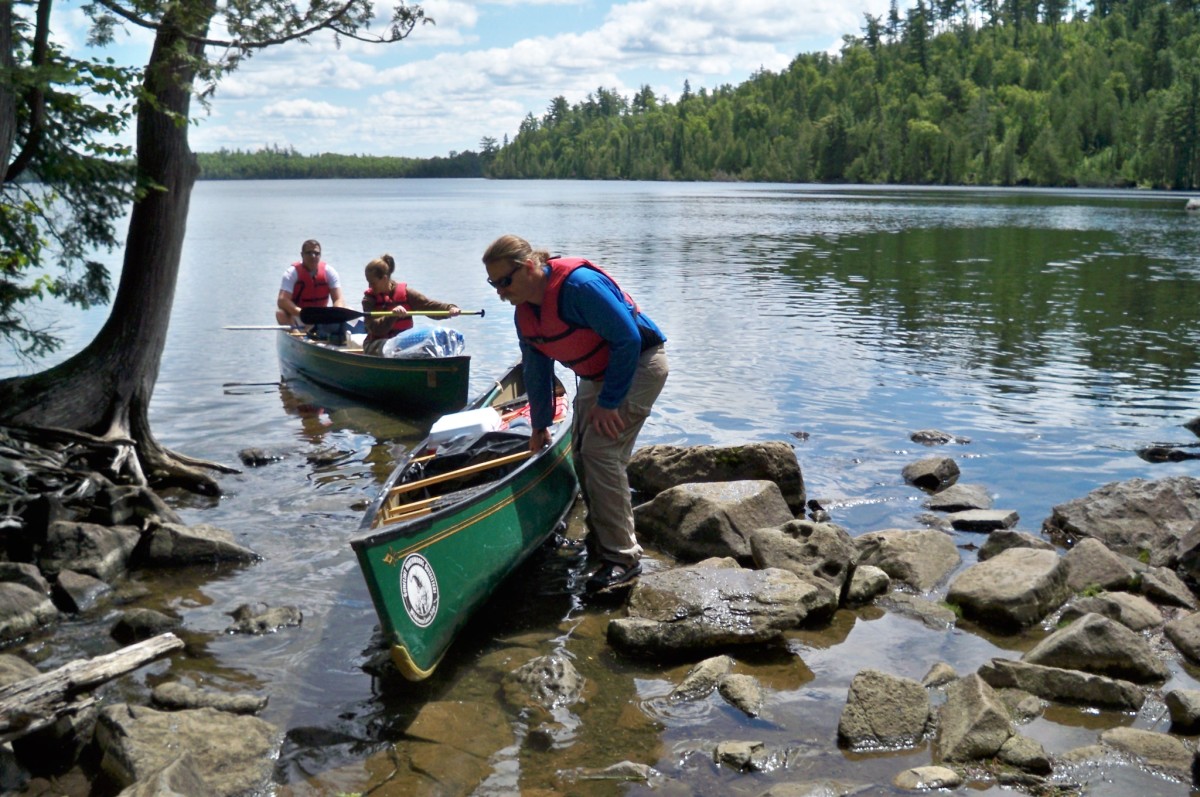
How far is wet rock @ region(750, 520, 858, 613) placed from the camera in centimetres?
745

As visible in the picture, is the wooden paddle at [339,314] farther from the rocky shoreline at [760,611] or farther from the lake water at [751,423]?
the rocky shoreline at [760,611]

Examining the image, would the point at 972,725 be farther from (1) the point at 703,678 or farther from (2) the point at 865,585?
(2) the point at 865,585

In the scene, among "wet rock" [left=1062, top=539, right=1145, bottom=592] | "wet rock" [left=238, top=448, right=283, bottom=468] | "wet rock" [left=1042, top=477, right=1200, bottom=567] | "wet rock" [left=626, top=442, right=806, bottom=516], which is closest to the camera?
"wet rock" [left=1062, top=539, right=1145, bottom=592]

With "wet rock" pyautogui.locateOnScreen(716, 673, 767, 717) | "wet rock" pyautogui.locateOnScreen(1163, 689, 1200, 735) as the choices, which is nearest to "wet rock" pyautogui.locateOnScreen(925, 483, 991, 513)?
"wet rock" pyautogui.locateOnScreen(1163, 689, 1200, 735)

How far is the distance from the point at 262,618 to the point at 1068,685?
15.7 feet

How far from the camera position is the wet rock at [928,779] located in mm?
4973

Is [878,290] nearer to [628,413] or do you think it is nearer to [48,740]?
[628,413]

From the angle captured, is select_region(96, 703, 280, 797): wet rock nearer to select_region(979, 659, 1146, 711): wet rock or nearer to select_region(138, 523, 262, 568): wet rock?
select_region(138, 523, 262, 568): wet rock

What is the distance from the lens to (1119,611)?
6781mm

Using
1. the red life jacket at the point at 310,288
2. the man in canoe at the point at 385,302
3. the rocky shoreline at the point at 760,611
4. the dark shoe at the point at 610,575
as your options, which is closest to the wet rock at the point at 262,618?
the rocky shoreline at the point at 760,611

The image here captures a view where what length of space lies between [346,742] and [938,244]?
1580 inches

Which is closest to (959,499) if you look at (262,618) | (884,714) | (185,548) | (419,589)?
(884,714)

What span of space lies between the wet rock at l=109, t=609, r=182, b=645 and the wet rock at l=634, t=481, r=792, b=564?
3.62 metres

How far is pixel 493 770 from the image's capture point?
208 inches
